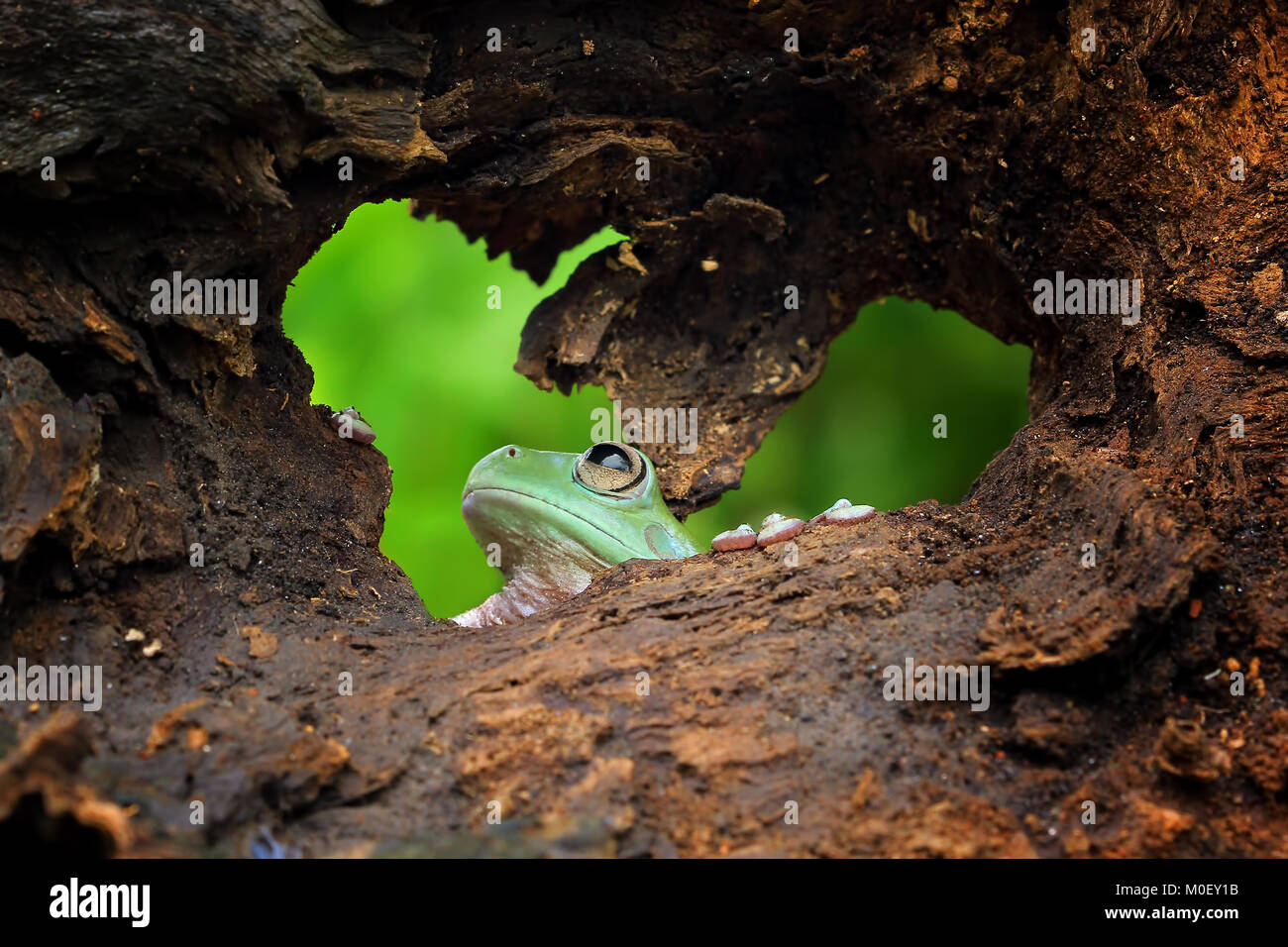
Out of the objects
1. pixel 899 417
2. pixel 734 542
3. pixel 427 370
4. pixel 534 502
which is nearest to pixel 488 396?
pixel 427 370

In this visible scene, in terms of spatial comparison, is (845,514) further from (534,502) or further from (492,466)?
(492,466)

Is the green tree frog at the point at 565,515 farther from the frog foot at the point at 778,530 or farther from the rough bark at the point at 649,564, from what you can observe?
the frog foot at the point at 778,530

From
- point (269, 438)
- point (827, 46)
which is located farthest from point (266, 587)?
point (827, 46)

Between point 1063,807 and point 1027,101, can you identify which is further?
point 1027,101

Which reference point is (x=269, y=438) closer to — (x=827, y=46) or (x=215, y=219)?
(x=215, y=219)

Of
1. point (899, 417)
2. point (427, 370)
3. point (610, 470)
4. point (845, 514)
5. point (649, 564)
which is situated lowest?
point (649, 564)

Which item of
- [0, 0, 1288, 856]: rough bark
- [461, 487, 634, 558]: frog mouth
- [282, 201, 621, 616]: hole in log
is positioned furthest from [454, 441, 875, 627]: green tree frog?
[282, 201, 621, 616]: hole in log
